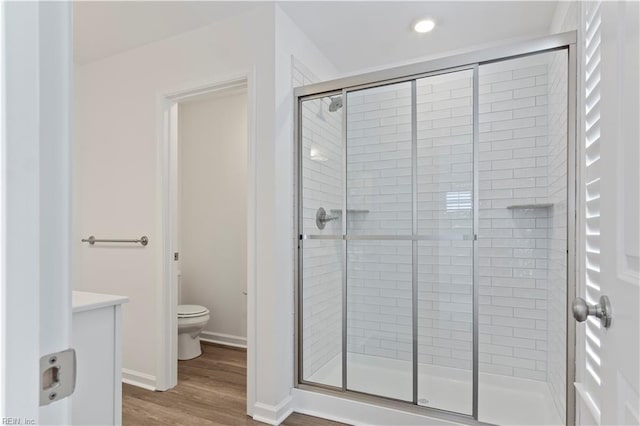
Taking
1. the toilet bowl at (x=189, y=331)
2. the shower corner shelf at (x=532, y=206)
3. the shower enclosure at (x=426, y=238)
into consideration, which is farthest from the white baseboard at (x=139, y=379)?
the shower corner shelf at (x=532, y=206)

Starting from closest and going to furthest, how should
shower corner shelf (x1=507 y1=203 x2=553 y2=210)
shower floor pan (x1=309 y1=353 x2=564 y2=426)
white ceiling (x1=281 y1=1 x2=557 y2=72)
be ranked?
shower floor pan (x1=309 y1=353 x2=564 y2=426) → white ceiling (x1=281 y1=1 x2=557 y2=72) → shower corner shelf (x1=507 y1=203 x2=553 y2=210)

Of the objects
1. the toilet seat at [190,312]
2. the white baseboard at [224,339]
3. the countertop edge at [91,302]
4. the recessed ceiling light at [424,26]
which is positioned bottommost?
the white baseboard at [224,339]

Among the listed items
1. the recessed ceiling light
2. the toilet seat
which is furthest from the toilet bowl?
the recessed ceiling light

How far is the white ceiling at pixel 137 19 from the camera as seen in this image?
2189 mm

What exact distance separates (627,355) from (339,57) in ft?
8.68

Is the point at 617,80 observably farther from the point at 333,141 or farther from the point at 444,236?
the point at 333,141

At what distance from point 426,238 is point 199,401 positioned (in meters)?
1.79

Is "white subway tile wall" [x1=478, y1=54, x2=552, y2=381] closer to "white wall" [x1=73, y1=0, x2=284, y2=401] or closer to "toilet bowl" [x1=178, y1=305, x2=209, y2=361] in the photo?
"white wall" [x1=73, y1=0, x2=284, y2=401]

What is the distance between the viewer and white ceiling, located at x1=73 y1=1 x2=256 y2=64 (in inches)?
86.2

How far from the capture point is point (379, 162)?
2486 millimetres

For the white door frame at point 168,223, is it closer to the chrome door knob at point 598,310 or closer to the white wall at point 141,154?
the white wall at point 141,154

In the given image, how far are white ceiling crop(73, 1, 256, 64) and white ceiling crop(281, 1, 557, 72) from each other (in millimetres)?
485

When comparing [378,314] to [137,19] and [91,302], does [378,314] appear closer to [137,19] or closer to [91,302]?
[91,302]

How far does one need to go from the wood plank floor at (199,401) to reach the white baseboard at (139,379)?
0.04 metres
